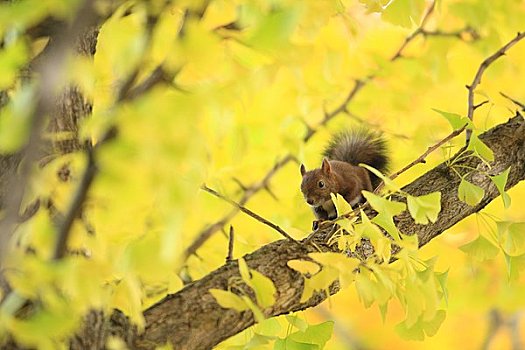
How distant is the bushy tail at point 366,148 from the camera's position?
2.47m

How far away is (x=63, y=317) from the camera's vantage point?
3.40 ft

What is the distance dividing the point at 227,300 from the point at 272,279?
226mm

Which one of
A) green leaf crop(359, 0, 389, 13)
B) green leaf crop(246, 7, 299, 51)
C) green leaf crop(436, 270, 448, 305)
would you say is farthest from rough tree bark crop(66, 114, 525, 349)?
green leaf crop(246, 7, 299, 51)

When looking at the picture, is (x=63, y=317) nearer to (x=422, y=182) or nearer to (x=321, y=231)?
(x=321, y=231)

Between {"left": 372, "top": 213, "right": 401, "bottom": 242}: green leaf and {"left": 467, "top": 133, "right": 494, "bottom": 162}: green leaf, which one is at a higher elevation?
{"left": 467, "top": 133, "right": 494, "bottom": 162}: green leaf

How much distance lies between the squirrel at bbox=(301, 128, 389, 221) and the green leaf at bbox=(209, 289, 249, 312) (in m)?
0.96

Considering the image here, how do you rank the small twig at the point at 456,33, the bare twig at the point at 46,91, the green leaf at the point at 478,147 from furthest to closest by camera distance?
the small twig at the point at 456,33 < the green leaf at the point at 478,147 < the bare twig at the point at 46,91

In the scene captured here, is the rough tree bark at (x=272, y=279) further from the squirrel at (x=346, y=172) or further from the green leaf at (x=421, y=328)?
the squirrel at (x=346, y=172)

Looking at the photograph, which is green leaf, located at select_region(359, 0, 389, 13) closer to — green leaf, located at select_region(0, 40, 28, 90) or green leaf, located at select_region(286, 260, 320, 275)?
green leaf, located at select_region(286, 260, 320, 275)

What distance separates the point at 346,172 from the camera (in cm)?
238

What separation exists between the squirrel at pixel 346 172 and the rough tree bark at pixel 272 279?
50cm

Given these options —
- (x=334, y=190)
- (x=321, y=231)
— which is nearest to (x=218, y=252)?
(x=334, y=190)

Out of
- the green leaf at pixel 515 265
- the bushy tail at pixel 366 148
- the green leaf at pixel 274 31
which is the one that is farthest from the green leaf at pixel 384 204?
the bushy tail at pixel 366 148

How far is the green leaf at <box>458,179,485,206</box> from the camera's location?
1.62 m
